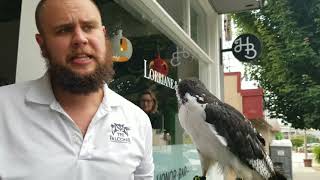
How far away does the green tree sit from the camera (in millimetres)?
10086

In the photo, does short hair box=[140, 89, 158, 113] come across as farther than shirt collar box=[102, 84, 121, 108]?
Yes

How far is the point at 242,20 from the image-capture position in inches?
433

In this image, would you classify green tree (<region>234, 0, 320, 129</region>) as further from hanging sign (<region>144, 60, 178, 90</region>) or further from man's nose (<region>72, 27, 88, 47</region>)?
man's nose (<region>72, 27, 88, 47</region>)

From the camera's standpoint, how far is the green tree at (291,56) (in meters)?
10.1

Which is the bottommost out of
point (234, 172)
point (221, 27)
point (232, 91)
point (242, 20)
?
point (234, 172)

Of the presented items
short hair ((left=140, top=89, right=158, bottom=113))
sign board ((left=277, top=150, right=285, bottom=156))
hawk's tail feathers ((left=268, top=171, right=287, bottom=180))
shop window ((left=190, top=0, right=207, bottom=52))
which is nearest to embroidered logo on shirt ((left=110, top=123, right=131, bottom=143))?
hawk's tail feathers ((left=268, top=171, right=287, bottom=180))

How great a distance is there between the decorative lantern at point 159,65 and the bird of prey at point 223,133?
4.33 feet

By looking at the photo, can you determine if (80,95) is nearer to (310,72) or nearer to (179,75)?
(179,75)

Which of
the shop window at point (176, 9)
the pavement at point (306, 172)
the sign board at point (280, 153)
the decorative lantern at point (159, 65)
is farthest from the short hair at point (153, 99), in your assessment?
the pavement at point (306, 172)

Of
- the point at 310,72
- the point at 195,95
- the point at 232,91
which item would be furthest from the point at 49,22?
the point at 310,72

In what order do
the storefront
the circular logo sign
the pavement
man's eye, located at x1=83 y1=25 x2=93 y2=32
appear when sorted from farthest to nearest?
1. the pavement
2. the circular logo sign
3. the storefront
4. man's eye, located at x1=83 y1=25 x2=93 y2=32

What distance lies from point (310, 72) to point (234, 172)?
9.25 meters

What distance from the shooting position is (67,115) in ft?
4.27

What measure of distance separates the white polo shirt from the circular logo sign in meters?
2.97
